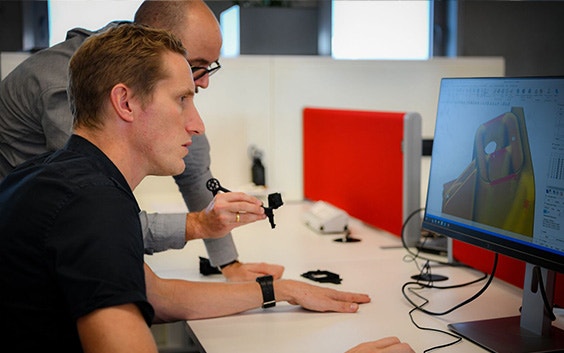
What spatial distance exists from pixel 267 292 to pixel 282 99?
5.52 feet

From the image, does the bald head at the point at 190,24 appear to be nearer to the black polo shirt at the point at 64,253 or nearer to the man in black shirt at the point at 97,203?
the man in black shirt at the point at 97,203

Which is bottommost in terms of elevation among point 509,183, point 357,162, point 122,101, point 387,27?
point 357,162

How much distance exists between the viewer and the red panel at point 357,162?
92.8 inches

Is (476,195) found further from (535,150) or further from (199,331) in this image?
(199,331)

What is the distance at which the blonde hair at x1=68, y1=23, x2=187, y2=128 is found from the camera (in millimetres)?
1108

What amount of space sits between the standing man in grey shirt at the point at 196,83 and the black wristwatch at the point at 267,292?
0.14 m

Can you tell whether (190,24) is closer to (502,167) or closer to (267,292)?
(267,292)

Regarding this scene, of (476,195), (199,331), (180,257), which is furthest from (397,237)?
(199,331)

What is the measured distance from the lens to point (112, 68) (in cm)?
111

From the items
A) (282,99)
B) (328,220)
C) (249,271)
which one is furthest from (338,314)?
(282,99)

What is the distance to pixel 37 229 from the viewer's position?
0.99 meters

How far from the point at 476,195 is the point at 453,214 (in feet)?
0.29

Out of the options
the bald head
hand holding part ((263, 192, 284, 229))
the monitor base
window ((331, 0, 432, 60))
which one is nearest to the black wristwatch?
hand holding part ((263, 192, 284, 229))

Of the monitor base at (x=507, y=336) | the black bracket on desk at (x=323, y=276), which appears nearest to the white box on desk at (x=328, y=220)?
the black bracket on desk at (x=323, y=276)
